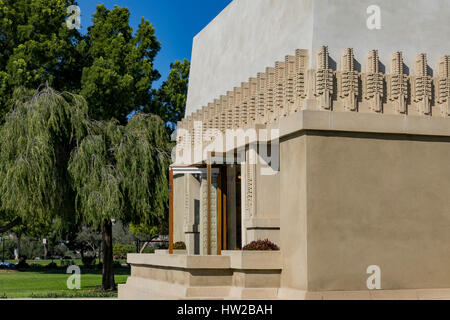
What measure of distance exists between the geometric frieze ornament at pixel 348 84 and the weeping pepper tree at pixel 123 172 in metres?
11.3

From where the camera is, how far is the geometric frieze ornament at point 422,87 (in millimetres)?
13906

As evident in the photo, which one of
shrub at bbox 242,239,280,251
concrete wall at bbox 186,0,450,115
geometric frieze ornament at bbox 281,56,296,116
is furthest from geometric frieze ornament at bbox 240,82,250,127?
shrub at bbox 242,239,280,251

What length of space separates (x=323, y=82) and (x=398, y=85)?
5.42 feet

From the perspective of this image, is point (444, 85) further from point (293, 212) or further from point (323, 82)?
point (293, 212)

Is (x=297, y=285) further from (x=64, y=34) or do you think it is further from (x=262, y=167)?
(x=64, y=34)

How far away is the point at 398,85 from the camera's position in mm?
13750

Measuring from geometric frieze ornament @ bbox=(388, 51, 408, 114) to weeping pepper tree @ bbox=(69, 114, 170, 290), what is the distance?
11649 mm

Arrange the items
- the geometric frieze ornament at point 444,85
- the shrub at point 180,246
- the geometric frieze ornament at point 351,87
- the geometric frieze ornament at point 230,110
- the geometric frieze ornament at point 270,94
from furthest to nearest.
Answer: the shrub at point 180,246
the geometric frieze ornament at point 230,110
the geometric frieze ornament at point 270,94
the geometric frieze ornament at point 444,85
the geometric frieze ornament at point 351,87

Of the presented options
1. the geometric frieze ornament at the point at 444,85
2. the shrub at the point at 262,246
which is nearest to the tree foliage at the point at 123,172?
the shrub at the point at 262,246

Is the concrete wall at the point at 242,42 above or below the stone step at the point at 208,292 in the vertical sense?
above

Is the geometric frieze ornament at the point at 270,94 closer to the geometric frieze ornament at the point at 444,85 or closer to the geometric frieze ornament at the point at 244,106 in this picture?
the geometric frieze ornament at the point at 244,106

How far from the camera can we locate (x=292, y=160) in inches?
529
